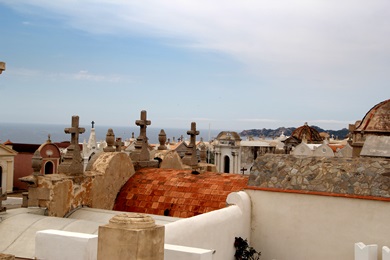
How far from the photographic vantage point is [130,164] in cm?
1462

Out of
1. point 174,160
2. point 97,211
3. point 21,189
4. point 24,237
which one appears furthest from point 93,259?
point 21,189

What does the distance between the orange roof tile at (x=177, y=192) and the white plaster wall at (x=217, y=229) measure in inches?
43.7

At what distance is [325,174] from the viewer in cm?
1138

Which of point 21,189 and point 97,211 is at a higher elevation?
point 97,211

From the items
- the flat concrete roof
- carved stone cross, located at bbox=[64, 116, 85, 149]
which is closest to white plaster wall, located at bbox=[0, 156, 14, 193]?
carved stone cross, located at bbox=[64, 116, 85, 149]

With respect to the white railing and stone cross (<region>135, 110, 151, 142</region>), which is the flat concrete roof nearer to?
the white railing

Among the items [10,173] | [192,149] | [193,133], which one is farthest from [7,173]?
[193,133]

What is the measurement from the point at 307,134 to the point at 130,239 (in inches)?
1783

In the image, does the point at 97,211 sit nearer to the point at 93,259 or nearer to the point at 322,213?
the point at 322,213

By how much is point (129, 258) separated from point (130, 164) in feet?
29.9

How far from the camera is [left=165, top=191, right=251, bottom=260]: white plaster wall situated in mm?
8867

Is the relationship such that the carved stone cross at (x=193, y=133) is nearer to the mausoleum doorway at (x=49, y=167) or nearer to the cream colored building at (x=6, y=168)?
the cream colored building at (x=6, y=168)

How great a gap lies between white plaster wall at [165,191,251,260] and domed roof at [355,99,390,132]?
455 inches

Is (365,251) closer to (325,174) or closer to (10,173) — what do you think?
(325,174)
